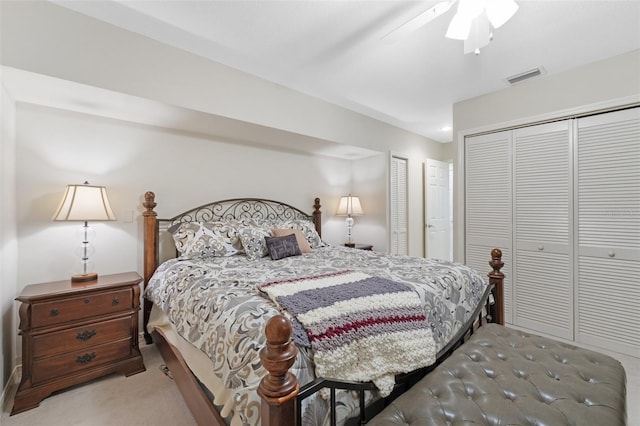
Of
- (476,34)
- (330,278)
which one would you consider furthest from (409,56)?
(330,278)

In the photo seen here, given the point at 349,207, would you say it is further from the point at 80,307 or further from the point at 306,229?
the point at 80,307

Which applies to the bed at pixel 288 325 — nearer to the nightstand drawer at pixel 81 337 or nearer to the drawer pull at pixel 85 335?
the nightstand drawer at pixel 81 337

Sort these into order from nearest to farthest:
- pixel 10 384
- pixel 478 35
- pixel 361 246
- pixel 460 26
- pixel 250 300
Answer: pixel 250 300, pixel 460 26, pixel 478 35, pixel 10 384, pixel 361 246

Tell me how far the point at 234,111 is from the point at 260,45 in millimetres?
618

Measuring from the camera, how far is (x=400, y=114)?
158 inches

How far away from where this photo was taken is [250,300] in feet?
4.54

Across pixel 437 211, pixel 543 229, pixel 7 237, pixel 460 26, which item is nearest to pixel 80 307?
pixel 7 237

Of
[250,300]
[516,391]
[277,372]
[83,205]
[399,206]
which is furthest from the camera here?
[399,206]

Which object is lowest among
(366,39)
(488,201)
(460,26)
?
(488,201)

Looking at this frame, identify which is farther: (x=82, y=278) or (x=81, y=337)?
(x=82, y=278)

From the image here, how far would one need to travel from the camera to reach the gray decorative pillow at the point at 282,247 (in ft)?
8.68

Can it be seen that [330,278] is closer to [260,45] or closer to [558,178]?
[260,45]

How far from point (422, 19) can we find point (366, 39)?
0.64 meters

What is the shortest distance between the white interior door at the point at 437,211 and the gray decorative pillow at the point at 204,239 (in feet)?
11.7
